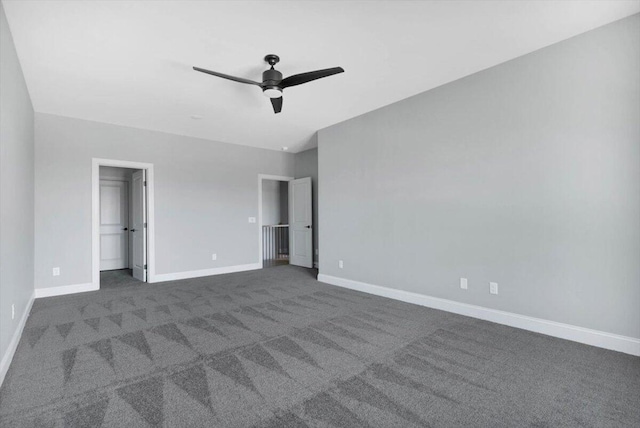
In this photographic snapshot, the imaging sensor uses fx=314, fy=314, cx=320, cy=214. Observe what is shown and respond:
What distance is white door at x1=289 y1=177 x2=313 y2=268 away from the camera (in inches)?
273

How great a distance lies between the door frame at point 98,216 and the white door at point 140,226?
10 cm

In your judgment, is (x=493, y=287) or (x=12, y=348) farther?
(x=493, y=287)

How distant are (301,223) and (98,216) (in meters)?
3.76

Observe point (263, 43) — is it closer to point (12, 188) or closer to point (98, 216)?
point (12, 188)

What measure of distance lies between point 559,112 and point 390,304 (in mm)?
2784

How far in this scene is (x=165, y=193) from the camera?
5.73 metres

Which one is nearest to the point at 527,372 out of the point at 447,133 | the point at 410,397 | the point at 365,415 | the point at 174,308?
the point at 410,397

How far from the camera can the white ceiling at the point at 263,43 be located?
244 cm

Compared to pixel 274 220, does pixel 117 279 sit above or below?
below

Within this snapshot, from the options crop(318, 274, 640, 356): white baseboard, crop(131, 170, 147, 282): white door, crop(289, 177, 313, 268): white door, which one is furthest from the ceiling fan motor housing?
crop(289, 177, 313, 268): white door

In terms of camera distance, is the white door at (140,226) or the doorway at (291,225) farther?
the doorway at (291,225)

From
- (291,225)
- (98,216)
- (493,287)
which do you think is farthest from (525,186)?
(98,216)

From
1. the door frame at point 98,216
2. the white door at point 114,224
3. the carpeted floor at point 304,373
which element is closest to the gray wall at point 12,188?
the carpeted floor at point 304,373

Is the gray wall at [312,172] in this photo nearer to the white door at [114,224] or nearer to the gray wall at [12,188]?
the white door at [114,224]
